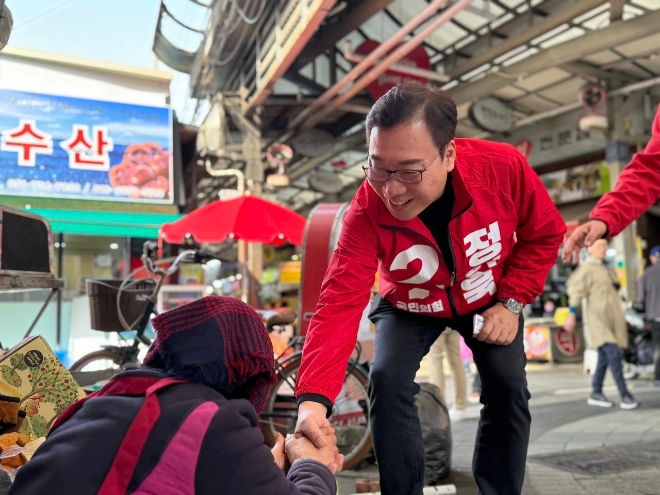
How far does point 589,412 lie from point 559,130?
11.7 metres

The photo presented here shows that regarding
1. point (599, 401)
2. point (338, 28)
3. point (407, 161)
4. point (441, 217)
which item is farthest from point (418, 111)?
point (338, 28)

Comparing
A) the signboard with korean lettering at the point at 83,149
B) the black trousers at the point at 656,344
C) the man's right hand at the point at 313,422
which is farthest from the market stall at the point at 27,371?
the black trousers at the point at 656,344

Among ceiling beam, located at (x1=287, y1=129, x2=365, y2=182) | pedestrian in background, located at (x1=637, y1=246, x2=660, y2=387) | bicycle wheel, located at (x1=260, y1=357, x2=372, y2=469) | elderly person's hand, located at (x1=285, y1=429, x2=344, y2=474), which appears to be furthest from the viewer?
ceiling beam, located at (x1=287, y1=129, x2=365, y2=182)

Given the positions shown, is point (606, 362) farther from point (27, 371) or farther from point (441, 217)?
point (27, 371)

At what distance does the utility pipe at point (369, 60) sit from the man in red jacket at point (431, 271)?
20.7 feet

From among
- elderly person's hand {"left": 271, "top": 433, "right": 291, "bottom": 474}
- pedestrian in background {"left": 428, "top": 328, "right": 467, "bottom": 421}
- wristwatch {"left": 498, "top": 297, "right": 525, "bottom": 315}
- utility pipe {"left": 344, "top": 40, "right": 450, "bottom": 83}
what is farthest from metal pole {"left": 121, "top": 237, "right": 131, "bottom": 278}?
elderly person's hand {"left": 271, "top": 433, "right": 291, "bottom": 474}

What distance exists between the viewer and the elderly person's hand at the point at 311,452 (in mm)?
1774

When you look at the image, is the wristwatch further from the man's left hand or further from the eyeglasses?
the eyeglasses

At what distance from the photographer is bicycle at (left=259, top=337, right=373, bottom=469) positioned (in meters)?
4.64

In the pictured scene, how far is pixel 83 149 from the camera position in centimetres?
1106

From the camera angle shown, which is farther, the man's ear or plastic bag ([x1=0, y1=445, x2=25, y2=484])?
the man's ear

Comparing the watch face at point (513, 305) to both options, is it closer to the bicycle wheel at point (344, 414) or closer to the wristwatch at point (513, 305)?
the wristwatch at point (513, 305)

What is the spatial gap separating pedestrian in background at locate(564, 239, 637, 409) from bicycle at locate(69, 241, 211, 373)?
4945 millimetres

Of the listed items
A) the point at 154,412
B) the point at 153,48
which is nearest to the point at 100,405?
the point at 154,412
